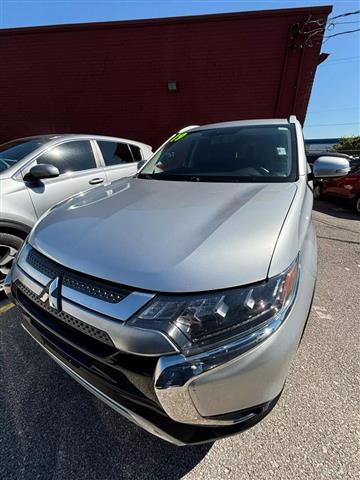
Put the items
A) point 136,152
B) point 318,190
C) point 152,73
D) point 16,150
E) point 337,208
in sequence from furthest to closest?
point 318,190 < point 152,73 < point 337,208 < point 136,152 < point 16,150

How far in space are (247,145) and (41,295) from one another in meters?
2.11

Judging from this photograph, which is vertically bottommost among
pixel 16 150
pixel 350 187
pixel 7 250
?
pixel 350 187

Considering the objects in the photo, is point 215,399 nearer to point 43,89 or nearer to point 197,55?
point 197,55

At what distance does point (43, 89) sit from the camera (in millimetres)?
8648

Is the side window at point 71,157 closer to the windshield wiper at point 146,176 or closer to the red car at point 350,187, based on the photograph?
the windshield wiper at point 146,176

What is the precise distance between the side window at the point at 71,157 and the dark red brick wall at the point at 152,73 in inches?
218

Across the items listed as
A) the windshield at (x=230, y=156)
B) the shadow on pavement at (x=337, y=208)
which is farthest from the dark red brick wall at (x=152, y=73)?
the windshield at (x=230, y=156)

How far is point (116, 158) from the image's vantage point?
409cm

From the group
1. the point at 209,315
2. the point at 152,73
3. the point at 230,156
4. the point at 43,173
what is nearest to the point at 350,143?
the point at 152,73

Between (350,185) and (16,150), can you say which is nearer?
(16,150)

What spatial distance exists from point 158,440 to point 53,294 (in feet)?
3.20

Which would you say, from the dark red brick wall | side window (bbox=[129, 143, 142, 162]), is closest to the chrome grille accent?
side window (bbox=[129, 143, 142, 162])

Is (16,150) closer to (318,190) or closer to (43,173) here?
(43,173)

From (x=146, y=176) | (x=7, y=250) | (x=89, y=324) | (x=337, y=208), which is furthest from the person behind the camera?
(x=337, y=208)
